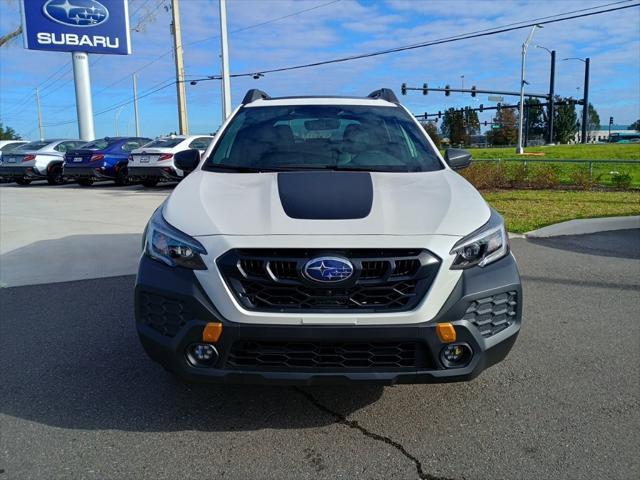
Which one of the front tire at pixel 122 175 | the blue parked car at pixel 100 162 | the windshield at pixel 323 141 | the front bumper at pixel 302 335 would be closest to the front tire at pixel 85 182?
the blue parked car at pixel 100 162

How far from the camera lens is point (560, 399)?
3.26 meters

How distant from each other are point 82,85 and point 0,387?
27.1 m

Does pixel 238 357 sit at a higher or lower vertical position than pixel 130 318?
higher

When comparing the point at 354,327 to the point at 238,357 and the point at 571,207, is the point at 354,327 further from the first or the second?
the point at 571,207

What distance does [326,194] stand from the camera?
122 inches

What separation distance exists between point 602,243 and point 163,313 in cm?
701

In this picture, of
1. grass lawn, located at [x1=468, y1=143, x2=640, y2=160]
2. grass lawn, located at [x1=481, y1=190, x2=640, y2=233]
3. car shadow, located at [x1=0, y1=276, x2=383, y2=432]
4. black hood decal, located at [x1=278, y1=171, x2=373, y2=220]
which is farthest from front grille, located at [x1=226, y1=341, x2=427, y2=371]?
grass lawn, located at [x1=468, y1=143, x2=640, y2=160]

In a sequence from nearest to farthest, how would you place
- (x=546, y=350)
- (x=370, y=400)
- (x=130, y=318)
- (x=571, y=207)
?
(x=370, y=400) → (x=546, y=350) → (x=130, y=318) → (x=571, y=207)

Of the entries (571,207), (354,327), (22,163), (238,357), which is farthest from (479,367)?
(22,163)

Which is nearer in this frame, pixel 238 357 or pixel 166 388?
pixel 238 357

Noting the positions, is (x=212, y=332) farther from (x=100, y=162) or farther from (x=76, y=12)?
(x=76, y=12)

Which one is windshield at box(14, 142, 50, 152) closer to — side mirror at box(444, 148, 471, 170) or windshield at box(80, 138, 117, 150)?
windshield at box(80, 138, 117, 150)

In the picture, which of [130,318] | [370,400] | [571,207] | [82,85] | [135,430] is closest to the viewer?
[135,430]

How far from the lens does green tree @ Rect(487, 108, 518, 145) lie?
3669 inches
